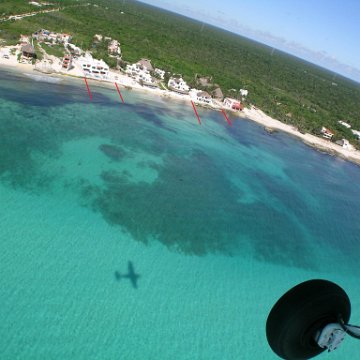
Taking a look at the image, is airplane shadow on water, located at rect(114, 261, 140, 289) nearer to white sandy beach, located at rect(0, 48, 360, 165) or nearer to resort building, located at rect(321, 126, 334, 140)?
white sandy beach, located at rect(0, 48, 360, 165)

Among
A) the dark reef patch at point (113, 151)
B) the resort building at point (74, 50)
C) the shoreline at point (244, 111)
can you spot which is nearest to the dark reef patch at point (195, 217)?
the dark reef patch at point (113, 151)

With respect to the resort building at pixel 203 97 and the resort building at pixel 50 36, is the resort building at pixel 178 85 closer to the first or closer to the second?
the resort building at pixel 203 97

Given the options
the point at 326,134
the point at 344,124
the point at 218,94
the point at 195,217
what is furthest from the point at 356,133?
the point at 195,217

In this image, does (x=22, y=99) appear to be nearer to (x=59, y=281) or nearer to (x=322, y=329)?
(x=59, y=281)

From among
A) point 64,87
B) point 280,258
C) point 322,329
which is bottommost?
point 64,87

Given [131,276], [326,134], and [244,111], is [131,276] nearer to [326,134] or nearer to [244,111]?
[244,111]

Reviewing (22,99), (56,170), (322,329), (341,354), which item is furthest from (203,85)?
(322,329)
